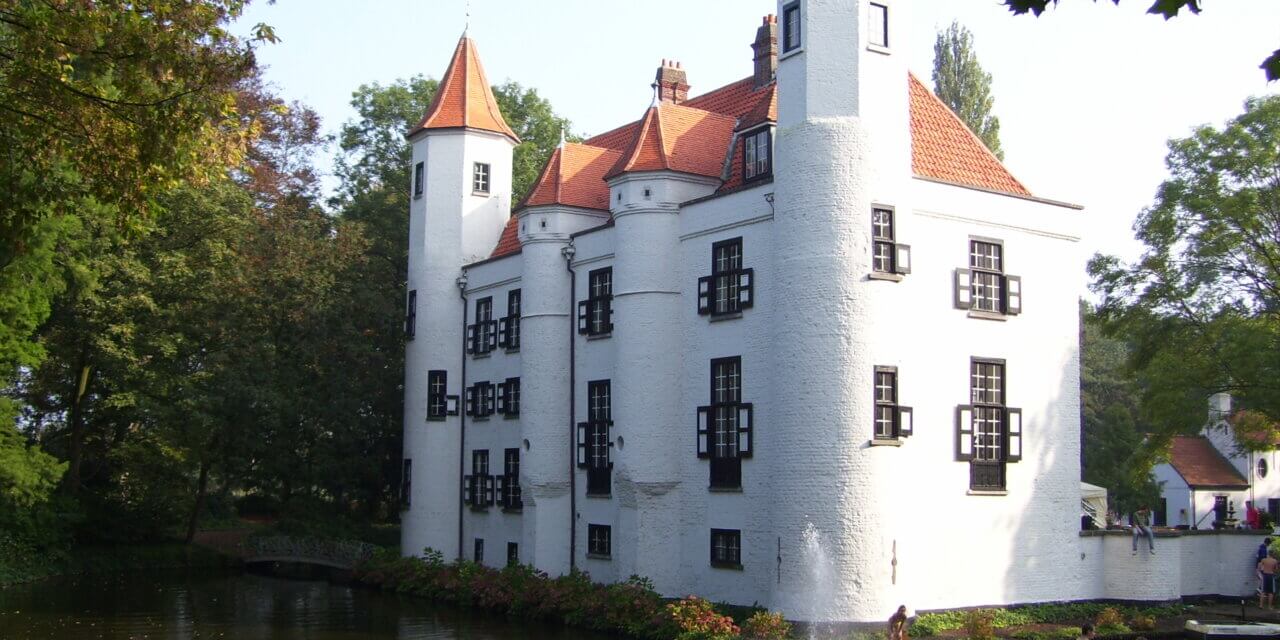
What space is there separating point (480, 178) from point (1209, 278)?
2067 centimetres

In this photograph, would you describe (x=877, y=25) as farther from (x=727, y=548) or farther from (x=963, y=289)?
(x=727, y=548)

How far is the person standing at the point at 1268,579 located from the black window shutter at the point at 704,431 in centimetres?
1216

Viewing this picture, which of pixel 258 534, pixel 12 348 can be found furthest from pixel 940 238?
pixel 258 534

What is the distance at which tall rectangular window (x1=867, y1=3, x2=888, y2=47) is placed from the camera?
Result: 25359 millimetres

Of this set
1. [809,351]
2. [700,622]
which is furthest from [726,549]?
[809,351]

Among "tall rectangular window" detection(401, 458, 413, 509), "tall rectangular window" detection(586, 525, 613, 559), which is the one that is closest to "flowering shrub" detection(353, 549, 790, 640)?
"tall rectangular window" detection(586, 525, 613, 559)

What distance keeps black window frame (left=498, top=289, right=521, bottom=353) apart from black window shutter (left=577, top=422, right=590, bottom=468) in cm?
465

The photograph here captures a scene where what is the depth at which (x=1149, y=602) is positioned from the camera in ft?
88.2

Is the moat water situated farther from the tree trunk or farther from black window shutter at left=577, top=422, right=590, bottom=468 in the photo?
the tree trunk

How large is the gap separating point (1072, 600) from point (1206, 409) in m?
6.01

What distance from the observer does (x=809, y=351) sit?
958 inches

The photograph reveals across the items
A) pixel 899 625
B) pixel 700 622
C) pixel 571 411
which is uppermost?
pixel 571 411

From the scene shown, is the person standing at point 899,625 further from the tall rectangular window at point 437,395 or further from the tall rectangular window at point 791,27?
the tall rectangular window at point 437,395

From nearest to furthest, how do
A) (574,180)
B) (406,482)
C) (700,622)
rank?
(700,622)
(574,180)
(406,482)
